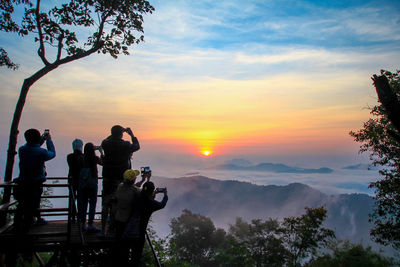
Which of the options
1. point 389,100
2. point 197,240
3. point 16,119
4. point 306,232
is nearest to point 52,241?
point 16,119

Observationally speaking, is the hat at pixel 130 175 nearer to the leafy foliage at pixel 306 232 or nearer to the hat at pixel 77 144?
the hat at pixel 77 144

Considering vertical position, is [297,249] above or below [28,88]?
below

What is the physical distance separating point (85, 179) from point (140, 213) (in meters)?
1.77

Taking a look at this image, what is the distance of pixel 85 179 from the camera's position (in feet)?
22.3

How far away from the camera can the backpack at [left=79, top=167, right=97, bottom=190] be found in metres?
6.78

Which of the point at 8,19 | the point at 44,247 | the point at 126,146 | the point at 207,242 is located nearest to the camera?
the point at 44,247

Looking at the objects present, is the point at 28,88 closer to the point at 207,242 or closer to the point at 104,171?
the point at 104,171

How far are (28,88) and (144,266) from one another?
381 inches

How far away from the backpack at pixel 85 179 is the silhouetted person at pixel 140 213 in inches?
61.6

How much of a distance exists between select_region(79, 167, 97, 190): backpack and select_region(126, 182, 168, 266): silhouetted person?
5.13ft

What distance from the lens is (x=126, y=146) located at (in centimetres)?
661

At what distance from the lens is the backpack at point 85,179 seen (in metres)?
6.78

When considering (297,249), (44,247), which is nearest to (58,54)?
(44,247)

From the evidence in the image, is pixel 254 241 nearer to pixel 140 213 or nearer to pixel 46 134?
pixel 140 213
